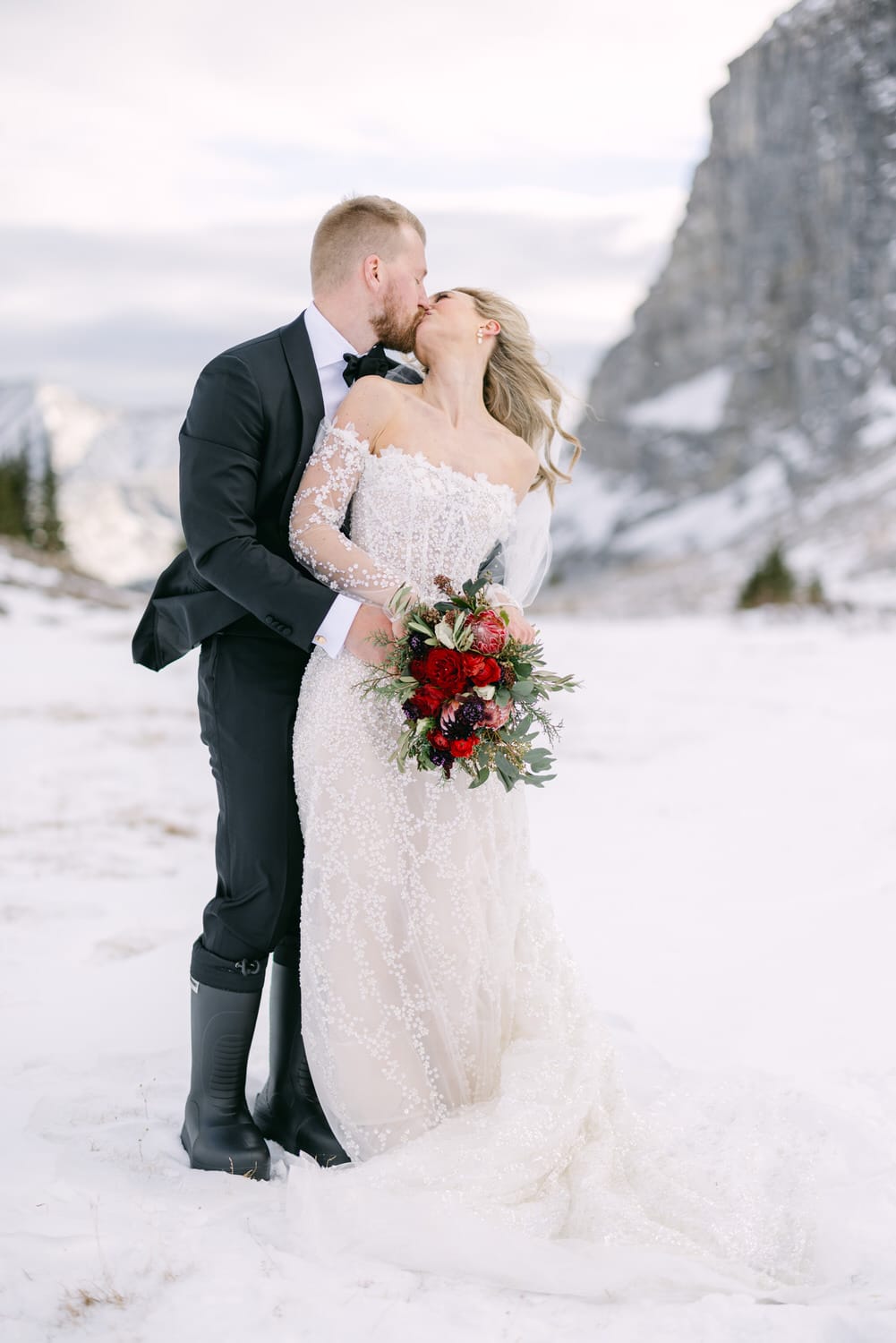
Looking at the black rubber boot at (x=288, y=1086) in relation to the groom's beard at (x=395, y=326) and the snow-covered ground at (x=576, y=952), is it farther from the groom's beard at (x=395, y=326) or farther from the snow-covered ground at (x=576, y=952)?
the groom's beard at (x=395, y=326)

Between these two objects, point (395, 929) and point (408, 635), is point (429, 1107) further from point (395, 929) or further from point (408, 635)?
point (408, 635)

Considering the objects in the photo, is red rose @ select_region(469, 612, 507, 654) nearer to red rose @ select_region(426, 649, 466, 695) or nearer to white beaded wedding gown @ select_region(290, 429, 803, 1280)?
red rose @ select_region(426, 649, 466, 695)

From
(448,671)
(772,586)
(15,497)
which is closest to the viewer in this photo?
(448,671)

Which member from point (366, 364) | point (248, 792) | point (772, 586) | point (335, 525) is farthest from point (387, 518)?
point (772, 586)

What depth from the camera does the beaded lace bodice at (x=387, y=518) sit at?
3674 mm

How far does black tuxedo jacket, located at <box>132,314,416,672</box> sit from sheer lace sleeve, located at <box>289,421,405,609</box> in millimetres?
72

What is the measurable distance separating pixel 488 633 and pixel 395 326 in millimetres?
1195

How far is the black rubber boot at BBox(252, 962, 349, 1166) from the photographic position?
4.06 m

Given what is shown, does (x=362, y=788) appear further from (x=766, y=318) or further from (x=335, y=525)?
(x=766, y=318)

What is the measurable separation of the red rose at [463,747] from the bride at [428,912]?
1.35 ft

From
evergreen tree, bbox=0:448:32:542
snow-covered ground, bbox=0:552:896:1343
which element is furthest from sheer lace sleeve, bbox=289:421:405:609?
evergreen tree, bbox=0:448:32:542

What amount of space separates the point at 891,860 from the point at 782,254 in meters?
151

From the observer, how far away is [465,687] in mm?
3414

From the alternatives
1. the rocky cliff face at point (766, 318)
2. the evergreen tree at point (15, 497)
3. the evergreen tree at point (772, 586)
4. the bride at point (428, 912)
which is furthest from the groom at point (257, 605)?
the rocky cliff face at point (766, 318)
